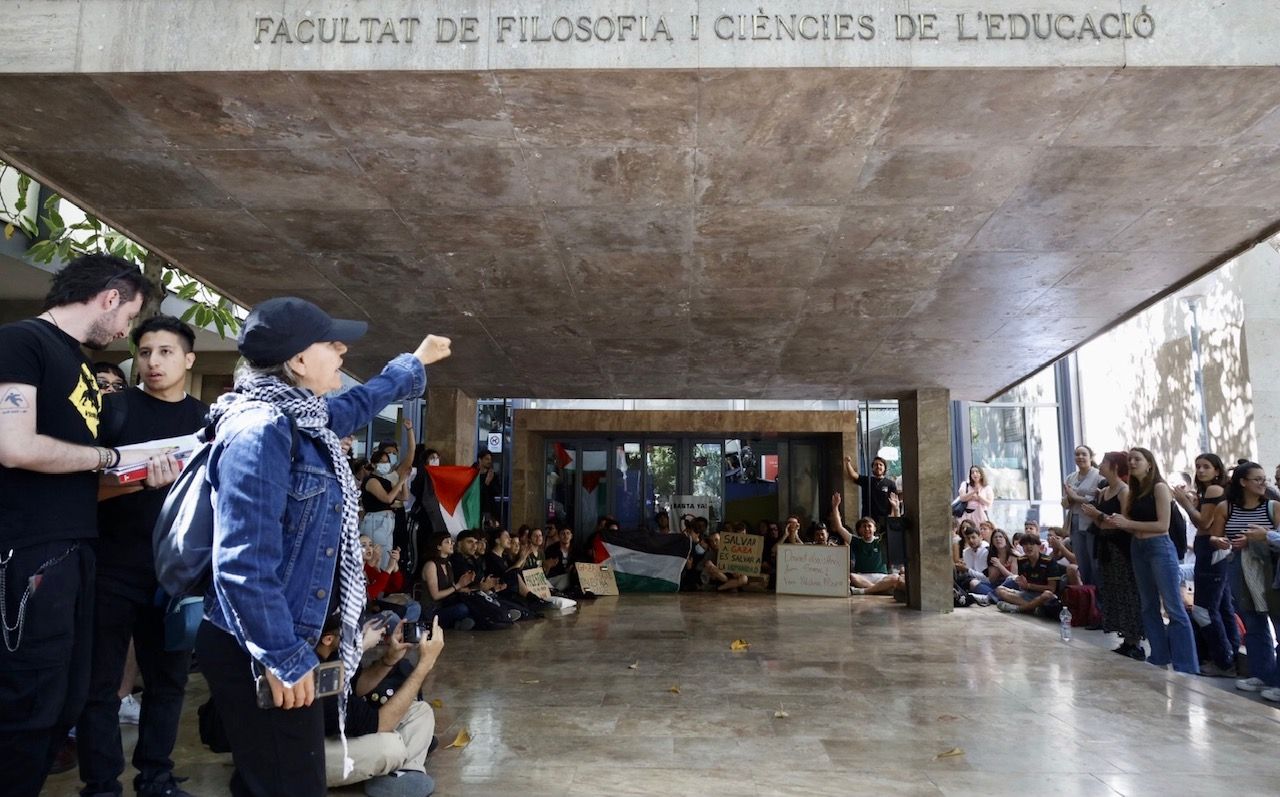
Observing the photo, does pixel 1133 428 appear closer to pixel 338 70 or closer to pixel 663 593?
pixel 663 593

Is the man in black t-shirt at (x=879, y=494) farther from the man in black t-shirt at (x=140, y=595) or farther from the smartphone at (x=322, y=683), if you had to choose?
the smartphone at (x=322, y=683)

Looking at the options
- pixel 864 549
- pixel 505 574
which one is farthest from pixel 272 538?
pixel 864 549

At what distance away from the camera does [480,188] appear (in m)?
5.00

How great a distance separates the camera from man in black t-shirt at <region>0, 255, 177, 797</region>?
8.36 feet

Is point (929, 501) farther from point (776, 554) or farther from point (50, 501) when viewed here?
point (50, 501)

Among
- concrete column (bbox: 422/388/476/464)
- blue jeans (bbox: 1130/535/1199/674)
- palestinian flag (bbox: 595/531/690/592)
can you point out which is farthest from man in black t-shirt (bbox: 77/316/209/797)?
palestinian flag (bbox: 595/531/690/592)

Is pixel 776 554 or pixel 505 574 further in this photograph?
pixel 776 554

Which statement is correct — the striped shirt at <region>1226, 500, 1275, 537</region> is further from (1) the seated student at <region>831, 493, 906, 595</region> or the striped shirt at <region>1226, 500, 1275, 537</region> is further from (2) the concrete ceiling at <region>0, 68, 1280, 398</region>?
(1) the seated student at <region>831, 493, 906, 595</region>

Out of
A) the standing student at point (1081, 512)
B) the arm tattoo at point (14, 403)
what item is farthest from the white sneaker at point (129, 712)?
the standing student at point (1081, 512)

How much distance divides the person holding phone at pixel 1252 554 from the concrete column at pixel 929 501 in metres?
4.46

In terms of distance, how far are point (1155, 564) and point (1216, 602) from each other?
594 millimetres

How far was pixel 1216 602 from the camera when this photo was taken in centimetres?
732

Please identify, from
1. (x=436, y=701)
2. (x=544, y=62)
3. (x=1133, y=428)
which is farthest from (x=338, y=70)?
(x=1133, y=428)

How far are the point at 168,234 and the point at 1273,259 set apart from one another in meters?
14.6
